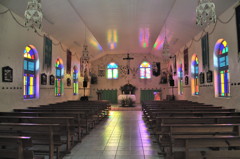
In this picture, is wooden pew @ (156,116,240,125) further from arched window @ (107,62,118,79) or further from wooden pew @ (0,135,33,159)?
arched window @ (107,62,118,79)

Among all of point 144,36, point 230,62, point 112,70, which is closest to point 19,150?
point 230,62

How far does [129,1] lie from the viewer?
7.55 m

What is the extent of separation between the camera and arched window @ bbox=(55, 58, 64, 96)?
11052 millimetres

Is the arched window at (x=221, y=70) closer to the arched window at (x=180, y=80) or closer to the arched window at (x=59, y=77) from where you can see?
the arched window at (x=180, y=80)

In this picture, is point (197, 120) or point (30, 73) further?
point (30, 73)

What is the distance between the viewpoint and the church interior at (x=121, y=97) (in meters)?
3.38

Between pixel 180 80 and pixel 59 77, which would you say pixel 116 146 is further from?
pixel 180 80

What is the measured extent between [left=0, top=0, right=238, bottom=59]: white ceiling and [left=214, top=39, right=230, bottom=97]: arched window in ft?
4.64

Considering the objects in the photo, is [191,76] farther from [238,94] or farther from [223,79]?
[238,94]

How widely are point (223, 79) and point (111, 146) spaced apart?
17.9 ft

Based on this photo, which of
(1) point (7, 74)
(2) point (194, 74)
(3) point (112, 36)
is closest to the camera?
(1) point (7, 74)

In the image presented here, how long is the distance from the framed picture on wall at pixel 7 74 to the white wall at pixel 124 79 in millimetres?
11958

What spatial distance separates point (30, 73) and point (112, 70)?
10740 millimetres

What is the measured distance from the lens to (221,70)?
7520mm
